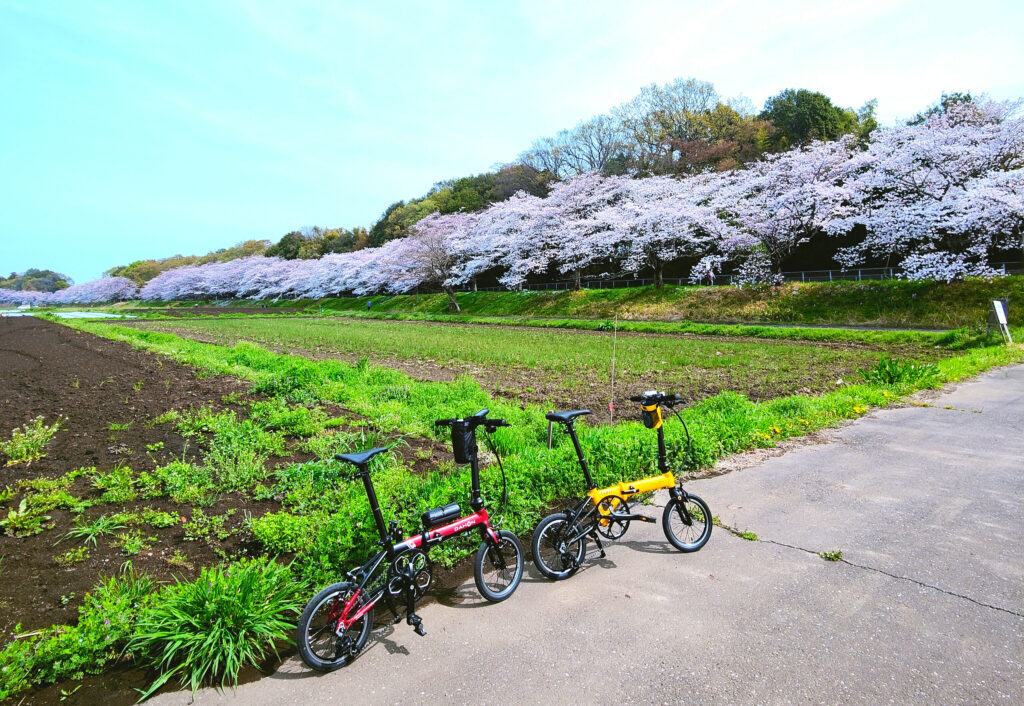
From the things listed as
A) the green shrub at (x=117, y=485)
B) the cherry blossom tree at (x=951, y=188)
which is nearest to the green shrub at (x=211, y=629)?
the green shrub at (x=117, y=485)

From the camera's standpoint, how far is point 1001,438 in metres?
6.25

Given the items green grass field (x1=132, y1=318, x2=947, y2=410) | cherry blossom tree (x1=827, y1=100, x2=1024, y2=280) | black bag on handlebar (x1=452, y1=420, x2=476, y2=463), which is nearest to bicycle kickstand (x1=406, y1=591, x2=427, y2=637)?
black bag on handlebar (x1=452, y1=420, x2=476, y2=463)

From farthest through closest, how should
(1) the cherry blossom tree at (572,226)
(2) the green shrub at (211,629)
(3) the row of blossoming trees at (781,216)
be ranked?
(1) the cherry blossom tree at (572,226)
(3) the row of blossoming trees at (781,216)
(2) the green shrub at (211,629)

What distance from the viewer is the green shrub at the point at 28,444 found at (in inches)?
201

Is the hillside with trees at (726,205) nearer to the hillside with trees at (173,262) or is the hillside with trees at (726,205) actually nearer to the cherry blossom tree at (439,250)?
the cherry blossom tree at (439,250)

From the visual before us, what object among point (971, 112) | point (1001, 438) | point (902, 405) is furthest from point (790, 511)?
point (971, 112)

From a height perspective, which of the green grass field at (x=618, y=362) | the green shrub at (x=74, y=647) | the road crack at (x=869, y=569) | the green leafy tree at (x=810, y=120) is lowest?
the green grass field at (x=618, y=362)

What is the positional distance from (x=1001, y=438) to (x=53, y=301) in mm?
143254

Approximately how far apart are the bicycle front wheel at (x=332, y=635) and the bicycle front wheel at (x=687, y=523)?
216 centimetres

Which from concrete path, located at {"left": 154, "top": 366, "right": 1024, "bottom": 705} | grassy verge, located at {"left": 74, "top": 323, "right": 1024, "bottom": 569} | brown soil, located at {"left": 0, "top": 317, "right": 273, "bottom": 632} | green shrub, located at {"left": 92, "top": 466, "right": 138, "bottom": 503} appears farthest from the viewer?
green shrub, located at {"left": 92, "top": 466, "right": 138, "bottom": 503}

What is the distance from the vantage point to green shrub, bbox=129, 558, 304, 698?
2.64 meters

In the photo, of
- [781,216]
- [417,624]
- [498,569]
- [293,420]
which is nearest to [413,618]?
[417,624]

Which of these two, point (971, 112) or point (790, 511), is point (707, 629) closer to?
point (790, 511)

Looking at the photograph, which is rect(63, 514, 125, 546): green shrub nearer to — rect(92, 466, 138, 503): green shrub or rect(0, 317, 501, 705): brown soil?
rect(0, 317, 501, 705): brown soil
